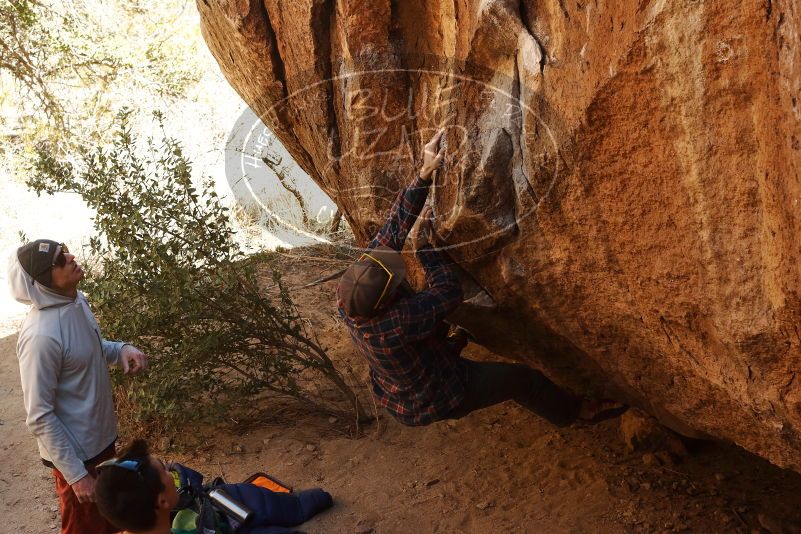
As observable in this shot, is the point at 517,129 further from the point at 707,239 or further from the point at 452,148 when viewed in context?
the point at 707,239

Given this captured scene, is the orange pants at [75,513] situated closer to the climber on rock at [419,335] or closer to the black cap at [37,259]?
the black cap at [37,259]

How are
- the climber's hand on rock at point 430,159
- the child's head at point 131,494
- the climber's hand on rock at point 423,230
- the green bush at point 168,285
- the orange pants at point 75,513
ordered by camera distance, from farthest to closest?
1. the green bush at point 168,285
2. the climber's hand on rock at point 423,230
3. the climber's hand on rock at point 430,159
4. the orange pants at point 75,513
5. the child's head at point 131,494

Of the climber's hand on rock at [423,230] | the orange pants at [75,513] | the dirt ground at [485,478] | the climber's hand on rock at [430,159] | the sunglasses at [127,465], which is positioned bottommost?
the dirt ground at [485,478]

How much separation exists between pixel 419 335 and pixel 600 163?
1.22m

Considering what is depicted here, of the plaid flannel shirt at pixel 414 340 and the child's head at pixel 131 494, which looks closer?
the child's head at pixel 131 494

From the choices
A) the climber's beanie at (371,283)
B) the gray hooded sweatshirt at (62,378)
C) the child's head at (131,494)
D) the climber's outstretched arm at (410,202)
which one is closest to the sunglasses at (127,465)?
the child's head at (131,494)

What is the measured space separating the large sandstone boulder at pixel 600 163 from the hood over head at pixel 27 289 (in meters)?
1.81

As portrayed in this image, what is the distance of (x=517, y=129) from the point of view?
323cm

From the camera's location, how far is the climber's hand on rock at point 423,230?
12.7 feet

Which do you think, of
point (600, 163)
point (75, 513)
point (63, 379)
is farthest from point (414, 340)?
point (75, 513)

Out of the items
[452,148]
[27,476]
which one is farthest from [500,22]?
[27,476]

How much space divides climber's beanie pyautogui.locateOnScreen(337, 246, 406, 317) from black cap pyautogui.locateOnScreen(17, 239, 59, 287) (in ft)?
4.34

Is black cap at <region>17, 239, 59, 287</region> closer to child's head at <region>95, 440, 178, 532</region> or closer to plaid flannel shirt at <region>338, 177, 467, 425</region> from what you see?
child's head at <region>95, 440, 178, 532</region>

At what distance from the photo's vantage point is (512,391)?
4047mm
